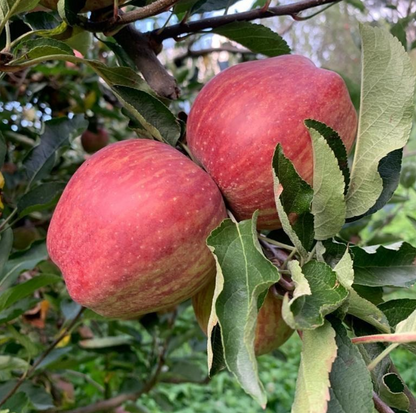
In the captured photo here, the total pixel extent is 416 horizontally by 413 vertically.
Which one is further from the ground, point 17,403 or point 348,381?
point 348,381

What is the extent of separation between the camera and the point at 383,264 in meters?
0.64

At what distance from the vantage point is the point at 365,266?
64cm

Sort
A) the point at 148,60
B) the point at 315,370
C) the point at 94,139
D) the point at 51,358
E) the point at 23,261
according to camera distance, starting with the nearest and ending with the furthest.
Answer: the point at 315,370 < the point at 148,60 < the point at 23,261 < the point at 51,358 < the point at 94,139

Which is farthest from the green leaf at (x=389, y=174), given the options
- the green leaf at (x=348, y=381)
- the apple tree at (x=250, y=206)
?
the green leaf at (x=348, y=381)

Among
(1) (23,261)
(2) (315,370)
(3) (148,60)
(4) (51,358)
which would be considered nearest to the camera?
(2) (315,370)

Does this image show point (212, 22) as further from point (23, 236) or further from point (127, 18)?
point (23, 236)

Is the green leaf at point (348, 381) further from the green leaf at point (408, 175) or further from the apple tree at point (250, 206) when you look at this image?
the green leaf at point (408, 175)

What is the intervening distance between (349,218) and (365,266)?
0.21ft

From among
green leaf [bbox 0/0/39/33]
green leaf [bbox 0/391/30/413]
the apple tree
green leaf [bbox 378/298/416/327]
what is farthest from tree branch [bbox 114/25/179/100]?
green leaf [bbox 0/391/30/413]

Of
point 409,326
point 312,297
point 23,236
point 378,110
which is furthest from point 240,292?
point 23,236

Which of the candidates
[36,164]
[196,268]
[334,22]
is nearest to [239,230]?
[196,268]

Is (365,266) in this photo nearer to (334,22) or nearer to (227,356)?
(227,356)

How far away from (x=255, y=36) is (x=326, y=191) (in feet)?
1.22

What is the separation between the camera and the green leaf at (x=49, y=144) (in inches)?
38.7
